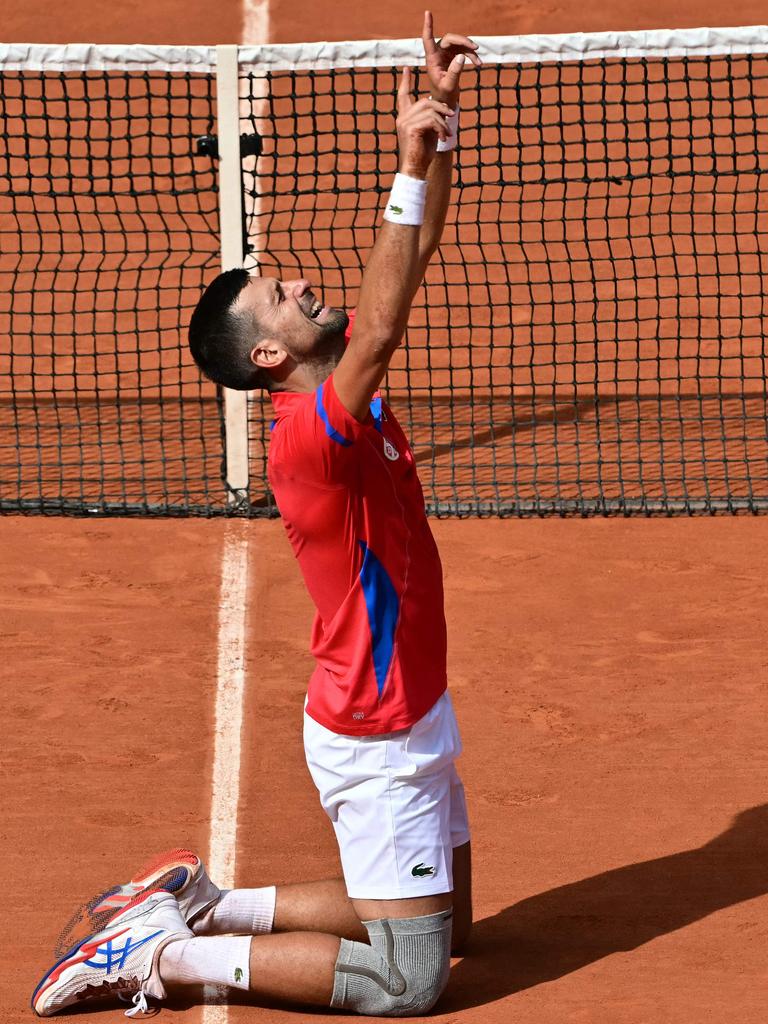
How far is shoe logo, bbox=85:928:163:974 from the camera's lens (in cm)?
486

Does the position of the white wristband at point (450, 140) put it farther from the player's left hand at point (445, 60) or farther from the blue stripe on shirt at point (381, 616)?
the blue stripe on shirt at point (381, 616)

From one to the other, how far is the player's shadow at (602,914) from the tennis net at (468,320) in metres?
3.31

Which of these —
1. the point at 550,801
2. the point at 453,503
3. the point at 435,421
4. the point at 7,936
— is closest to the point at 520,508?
the point at 453,503

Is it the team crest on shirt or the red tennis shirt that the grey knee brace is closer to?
the red tennis shirt

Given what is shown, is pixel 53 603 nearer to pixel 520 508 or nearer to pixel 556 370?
pixel 520 508

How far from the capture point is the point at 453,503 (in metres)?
9.05

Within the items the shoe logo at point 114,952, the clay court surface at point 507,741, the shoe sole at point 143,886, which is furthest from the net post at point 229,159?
the shoe logo at point 114,952

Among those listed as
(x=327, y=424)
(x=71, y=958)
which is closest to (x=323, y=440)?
(x=327, y=424)

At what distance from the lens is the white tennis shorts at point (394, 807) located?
15.5 feet

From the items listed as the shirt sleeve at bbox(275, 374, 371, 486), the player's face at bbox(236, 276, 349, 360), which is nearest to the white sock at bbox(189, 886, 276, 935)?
the shirt sleeve at bbox(275, 374, 371, 486)

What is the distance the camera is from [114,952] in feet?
16.0

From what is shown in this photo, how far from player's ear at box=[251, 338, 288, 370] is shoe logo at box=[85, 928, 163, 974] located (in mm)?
1732

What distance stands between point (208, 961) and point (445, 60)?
273 centimetres

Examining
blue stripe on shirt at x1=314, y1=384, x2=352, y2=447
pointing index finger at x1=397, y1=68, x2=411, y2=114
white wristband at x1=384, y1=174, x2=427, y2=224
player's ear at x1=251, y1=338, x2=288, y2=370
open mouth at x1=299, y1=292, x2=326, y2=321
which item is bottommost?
blue stripe on shirt at x1=314, y1=384, x2=352, y2=447
